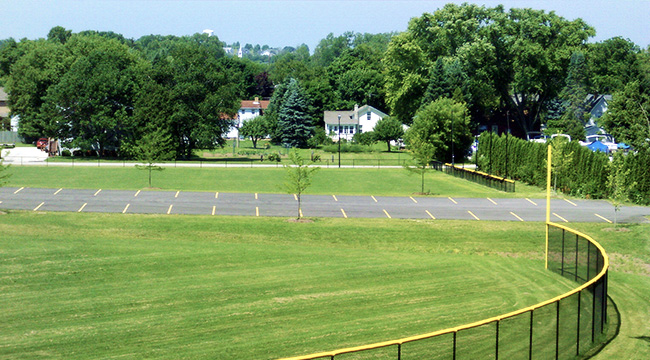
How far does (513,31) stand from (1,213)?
8525 centimetres

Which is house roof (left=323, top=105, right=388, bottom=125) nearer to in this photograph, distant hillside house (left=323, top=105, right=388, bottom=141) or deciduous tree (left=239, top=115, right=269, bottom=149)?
distant hillside house (left=323, top=105, right=388, bottom=141)

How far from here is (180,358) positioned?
57.7ft

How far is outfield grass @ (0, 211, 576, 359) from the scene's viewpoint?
19250 mm

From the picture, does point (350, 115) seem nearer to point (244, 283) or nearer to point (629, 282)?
point (629, 282)

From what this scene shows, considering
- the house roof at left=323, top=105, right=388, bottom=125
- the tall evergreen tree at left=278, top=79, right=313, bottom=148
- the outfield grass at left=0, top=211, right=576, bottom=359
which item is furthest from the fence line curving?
the house roof at left=323, top=105, right=388, bottom=125

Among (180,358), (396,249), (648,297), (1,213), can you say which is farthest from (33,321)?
(1,213)

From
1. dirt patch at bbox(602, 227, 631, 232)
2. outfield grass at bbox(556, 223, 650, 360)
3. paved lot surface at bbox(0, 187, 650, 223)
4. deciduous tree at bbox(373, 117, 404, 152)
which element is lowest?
outfield grass at bbox(556, 223, 650, 360)

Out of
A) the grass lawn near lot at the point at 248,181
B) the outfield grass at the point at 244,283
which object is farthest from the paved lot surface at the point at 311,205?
the outfield grass at the point at 244,283

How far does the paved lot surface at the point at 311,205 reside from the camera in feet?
144

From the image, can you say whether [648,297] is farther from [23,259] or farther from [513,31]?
[513,31]

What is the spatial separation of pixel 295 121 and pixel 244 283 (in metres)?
87.6

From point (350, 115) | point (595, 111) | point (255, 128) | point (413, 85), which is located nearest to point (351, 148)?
point (413, 85)

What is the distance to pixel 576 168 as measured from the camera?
5600 centimetres

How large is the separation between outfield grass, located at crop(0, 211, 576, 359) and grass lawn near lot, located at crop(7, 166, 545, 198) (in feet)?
52.9
